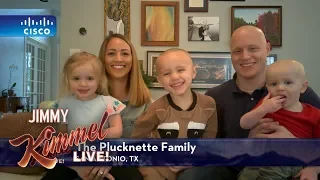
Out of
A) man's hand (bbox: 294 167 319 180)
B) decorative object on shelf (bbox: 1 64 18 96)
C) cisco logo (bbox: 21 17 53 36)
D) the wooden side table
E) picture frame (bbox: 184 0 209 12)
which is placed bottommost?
man's hand (bbox: 294 167 319 180)

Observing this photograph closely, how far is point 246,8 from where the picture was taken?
181cm

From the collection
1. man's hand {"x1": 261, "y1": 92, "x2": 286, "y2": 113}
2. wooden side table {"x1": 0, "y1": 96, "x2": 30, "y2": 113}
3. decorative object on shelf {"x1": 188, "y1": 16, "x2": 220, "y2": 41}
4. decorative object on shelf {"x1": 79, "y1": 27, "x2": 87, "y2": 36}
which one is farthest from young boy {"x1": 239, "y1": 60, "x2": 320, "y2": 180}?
decorative object on shelf {"x1": 79, "y1": 27, "x2": 87, "y2": 36}

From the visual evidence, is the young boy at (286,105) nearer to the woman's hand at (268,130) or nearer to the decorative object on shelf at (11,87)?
the woman's hand at (268,130)

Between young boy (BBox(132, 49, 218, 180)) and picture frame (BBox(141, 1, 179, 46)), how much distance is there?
3.51 ft

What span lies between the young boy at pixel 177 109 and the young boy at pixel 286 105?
83 millimetres

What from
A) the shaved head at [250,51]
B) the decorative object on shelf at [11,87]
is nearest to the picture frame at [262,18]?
the shaved head at [250,51]

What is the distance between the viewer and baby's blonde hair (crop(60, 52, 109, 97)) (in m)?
0.67

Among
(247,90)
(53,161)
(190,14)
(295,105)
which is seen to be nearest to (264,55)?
(247,90)

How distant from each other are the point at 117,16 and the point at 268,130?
131 centimetres

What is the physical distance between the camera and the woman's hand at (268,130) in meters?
0.64

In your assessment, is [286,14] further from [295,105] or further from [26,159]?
[26,159]

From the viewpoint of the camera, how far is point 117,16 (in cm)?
182

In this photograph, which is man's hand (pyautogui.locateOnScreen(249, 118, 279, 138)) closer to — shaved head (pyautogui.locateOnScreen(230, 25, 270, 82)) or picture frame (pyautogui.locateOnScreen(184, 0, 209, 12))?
shaved head (pyautogui.locateOnScreen(230, 25, 270, 82))

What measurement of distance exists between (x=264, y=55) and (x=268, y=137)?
0.29 meters
